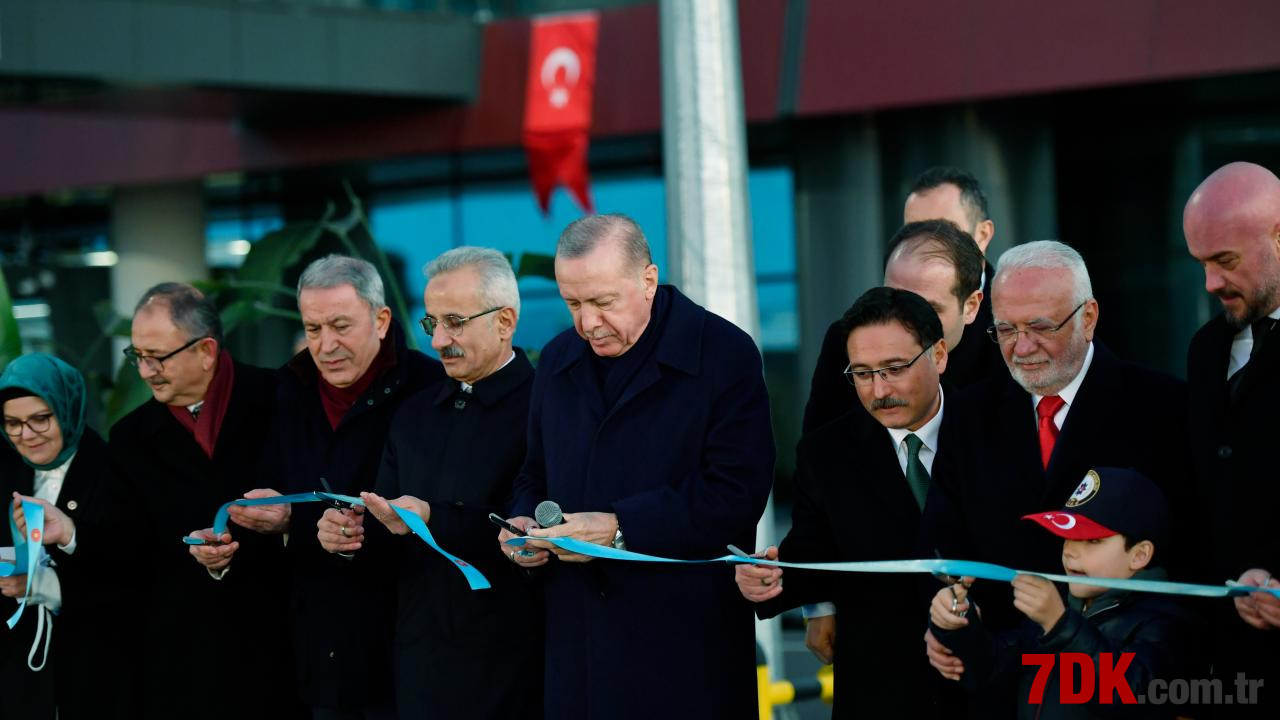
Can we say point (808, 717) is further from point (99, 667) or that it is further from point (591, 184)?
point (591, 184)

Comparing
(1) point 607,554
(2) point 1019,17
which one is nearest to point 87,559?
(1) point 607,554

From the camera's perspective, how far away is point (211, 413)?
506cm

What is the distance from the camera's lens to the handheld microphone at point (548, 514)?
3.83m

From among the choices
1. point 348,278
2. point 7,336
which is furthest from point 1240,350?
point 7,336

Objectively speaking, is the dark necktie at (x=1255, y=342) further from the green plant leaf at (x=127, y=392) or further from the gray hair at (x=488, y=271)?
the green plant leaf at (x=127, y=392)

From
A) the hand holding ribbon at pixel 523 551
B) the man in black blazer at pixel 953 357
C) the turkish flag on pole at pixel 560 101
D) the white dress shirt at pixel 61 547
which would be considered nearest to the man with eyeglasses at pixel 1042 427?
the man in black blazer at pixel 953 357

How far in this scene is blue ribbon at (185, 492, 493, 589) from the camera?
4.20 metres

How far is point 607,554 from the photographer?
3.80m

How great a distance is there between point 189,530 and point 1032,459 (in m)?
2.84

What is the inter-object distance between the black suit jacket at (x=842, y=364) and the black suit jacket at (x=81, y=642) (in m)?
2.45

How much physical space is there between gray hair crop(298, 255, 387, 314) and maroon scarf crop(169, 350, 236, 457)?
0.52 meters

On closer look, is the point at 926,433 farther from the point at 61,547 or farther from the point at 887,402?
the point at 61,547

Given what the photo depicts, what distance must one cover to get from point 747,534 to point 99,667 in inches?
95.8

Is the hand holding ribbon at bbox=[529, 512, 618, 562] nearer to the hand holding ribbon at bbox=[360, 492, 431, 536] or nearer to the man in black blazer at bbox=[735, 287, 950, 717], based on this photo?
the man in black blazer at bbox=[735, 287, 950, 717]
